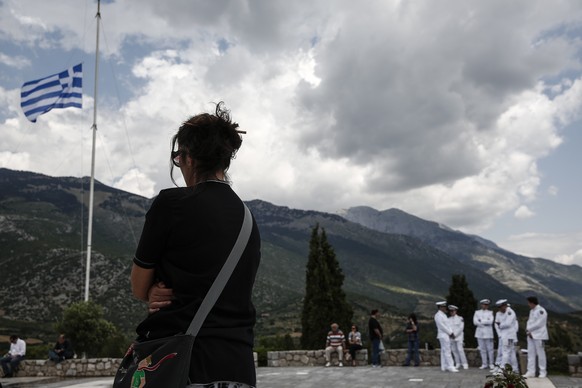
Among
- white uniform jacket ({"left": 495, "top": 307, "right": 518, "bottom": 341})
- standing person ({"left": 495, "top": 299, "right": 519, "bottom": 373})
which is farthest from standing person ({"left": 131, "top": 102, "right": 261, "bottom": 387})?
white uniform jacket ({"left": 495, "top": 307, "right": 518, "bottom": 341})

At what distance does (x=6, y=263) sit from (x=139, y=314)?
4095 centimetres

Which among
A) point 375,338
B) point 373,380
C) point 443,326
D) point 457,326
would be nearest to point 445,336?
point 443,326

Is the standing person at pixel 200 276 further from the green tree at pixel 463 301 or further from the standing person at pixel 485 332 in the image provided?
the green tree at pixel 463 301

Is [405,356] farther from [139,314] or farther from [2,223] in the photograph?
[2,223]

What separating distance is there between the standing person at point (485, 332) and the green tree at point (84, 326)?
12728 mm

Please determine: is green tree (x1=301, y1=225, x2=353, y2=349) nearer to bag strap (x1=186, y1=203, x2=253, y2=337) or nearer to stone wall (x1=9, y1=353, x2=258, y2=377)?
stone wall (x1=9, y1=353, x2=258, y2=377)

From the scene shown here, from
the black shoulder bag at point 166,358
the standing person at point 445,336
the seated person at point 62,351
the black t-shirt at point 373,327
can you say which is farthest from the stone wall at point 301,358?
the black shoulder bag at point 166,358

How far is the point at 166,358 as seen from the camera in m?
1.63

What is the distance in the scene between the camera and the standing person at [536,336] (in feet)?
44.2

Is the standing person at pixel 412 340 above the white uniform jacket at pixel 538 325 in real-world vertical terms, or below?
below

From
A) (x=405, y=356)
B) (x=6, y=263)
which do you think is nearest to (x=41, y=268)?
(x=6, y=263)

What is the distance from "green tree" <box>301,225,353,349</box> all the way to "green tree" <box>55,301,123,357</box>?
12344 millimetres

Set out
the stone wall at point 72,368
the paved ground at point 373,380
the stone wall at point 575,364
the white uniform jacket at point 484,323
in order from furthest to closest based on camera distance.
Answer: the stone wall at point 72,368
the white uniform jacket at point 484,323
the stone wall at point 575,364
the paved ground at point 373,380

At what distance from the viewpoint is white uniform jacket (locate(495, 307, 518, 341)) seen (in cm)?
1469
